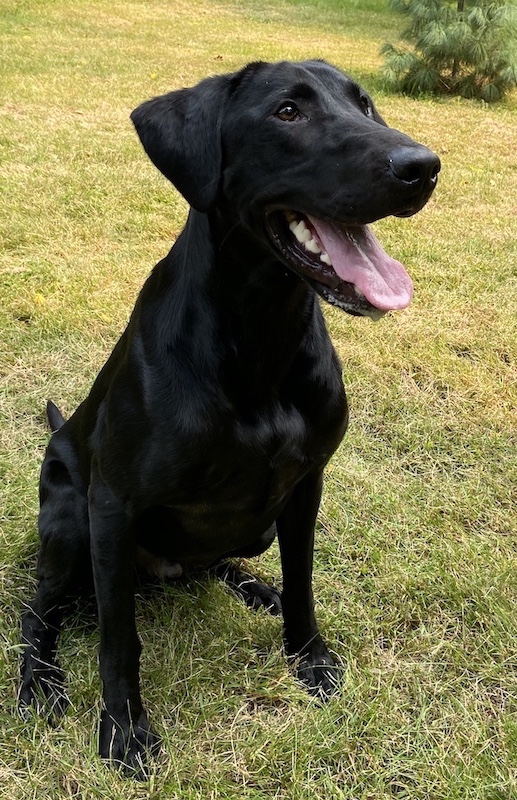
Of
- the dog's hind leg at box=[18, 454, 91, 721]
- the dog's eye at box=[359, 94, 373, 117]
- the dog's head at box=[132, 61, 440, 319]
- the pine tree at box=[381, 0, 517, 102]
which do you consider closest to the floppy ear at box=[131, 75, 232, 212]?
the dog's head at box=[132, 61, 440, 319]

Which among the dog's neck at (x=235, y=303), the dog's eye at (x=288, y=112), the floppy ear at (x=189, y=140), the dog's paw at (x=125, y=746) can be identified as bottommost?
the dog's paw at (x=125, y=746)

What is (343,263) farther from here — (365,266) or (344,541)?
(344,541)

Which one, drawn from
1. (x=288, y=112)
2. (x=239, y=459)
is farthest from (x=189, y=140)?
(x=239, y=459)

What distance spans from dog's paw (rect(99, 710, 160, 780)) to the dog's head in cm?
123

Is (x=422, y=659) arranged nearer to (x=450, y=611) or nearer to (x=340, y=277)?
(x=450, y=611)

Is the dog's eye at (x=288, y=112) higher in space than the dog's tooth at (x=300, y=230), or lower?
higher

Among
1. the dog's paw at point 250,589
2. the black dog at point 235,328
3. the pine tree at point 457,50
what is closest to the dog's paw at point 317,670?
the dog's paw at point 250,589

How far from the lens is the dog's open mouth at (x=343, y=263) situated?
1.59 m

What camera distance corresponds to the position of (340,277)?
5.20ft

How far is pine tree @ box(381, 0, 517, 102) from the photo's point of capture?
29.5 feet

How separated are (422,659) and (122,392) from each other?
4.08 ft

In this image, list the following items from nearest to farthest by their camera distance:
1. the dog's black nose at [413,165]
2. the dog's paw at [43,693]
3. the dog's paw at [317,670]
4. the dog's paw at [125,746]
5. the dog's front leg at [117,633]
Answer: the dog's black nose at [413,165] < the dog's front leg at [117,633] < the dog's paw at [125,746] < the dog's paw at [43,693] < the dog's paw at [317,670]

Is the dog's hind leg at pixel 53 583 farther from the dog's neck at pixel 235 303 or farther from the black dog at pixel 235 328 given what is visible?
the dog's neck at pixel 235 303

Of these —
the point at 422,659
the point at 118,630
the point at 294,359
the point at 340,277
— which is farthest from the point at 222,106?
the point at 422,659
